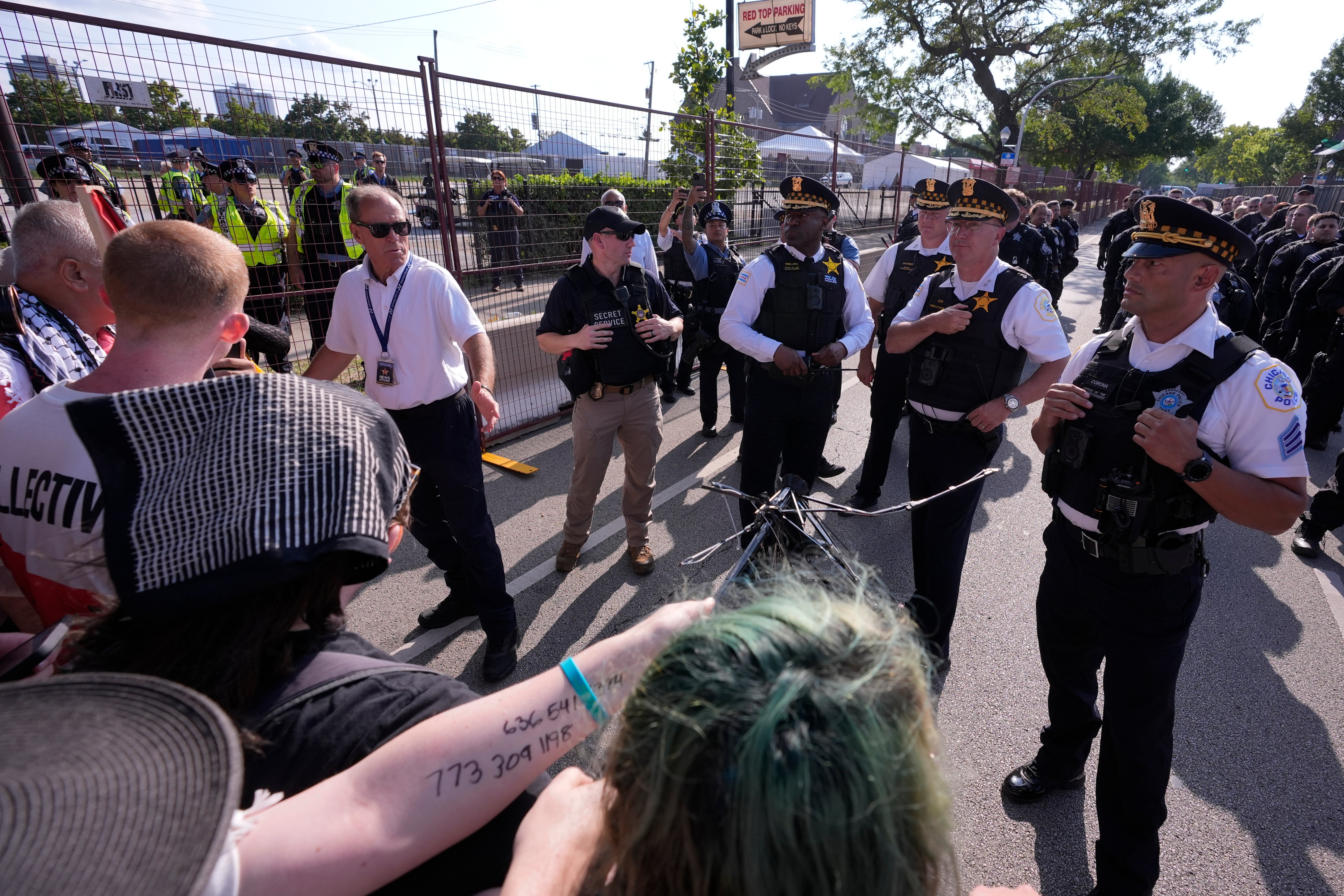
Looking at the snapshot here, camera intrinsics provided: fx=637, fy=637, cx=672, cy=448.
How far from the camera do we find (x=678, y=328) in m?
3.76

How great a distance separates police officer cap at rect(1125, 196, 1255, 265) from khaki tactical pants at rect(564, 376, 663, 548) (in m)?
2.45

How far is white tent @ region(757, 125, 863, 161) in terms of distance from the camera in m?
10.1

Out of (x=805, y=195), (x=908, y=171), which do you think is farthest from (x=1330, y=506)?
(x=908, y=171)

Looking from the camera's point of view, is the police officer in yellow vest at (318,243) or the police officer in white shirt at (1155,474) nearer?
the police officer in white shirt at (1155,474)

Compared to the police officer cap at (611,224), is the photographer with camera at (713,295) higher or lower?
lower

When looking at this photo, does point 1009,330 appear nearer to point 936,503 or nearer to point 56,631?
point 936,503

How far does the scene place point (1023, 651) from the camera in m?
3.16

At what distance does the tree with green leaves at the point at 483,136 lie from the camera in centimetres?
520

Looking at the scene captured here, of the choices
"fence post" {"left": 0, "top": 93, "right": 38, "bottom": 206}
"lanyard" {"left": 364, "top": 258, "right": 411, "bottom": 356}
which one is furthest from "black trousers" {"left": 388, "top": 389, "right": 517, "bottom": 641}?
"fence post" {"left": 0, "top": 93, "right": 38, "bottom": 206}

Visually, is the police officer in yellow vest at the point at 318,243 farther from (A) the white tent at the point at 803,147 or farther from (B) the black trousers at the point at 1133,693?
(A) the white tent at the point at 803,147

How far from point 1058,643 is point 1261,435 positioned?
0.92 meters

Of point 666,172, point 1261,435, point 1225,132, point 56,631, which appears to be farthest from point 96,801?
point 1225,132

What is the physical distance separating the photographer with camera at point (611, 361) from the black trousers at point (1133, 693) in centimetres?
227

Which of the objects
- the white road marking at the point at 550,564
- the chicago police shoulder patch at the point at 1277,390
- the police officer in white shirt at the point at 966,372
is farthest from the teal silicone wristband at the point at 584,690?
the police officer in white shirt at the point at 966,372
